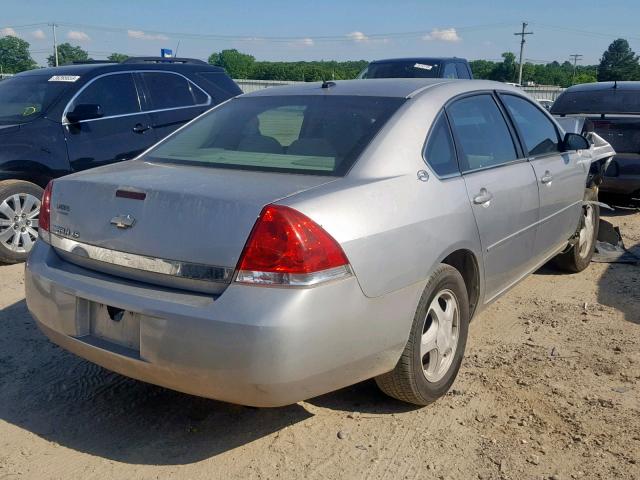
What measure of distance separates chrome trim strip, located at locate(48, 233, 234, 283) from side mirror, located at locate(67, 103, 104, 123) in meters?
3.56

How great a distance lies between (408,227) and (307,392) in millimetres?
864

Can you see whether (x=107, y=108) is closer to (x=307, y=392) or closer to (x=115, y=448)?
(x=115, y=448)

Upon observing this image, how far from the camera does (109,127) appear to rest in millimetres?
6645

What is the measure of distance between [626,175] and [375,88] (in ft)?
18.2

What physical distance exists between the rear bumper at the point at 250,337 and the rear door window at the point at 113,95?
416 cm

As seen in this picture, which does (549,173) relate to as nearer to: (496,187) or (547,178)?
(547,178)

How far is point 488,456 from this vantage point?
2953mm

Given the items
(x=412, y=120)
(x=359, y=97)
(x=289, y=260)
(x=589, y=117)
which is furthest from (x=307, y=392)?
(x=589, y=117)

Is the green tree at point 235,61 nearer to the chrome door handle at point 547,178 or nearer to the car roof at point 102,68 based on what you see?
the car roof at point 102,68

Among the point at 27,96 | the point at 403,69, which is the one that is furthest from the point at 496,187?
the point at 403,69

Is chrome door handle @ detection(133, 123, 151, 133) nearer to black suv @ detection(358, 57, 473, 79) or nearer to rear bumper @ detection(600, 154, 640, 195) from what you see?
rear bumper @ detection(600, 154, 640, 195)

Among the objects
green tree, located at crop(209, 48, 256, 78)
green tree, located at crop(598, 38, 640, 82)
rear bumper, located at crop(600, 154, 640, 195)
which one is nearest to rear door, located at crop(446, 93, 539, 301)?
rear bumper, located at crop(600, 154, 640, 195)

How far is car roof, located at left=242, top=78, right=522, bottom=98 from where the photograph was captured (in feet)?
12.0

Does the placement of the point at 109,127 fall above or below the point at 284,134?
below
